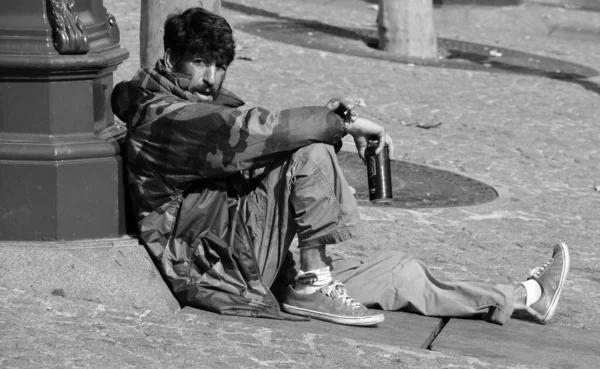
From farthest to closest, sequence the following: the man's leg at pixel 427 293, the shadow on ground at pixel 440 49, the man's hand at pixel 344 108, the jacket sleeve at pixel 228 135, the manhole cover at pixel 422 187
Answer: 1. the shadow on ground at pixel 440 49
2. the manhole cover at pixel 422 187
3. the man's leg at pixel 427 293
4. the man's hand at pixel 344 108
5. the jacket sleeve at pixel 228 135

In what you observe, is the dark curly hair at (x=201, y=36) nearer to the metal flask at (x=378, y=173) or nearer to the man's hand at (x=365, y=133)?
the man's hand at (x=365, y=133)

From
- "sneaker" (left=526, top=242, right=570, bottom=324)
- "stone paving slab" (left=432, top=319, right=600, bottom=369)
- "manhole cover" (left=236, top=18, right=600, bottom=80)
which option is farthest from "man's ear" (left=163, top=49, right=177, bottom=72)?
"manhole cover" (left=236, top=18, right=600, bottom=80)

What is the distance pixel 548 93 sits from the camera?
10.8m

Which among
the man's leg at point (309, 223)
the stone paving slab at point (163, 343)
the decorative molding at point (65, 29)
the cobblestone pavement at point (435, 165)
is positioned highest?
the decorative molding at point (65, 29)

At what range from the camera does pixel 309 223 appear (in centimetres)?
418

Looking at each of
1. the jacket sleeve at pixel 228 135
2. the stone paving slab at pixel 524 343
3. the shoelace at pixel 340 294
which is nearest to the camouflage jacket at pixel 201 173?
the jacket sleeve at pixel 228 135

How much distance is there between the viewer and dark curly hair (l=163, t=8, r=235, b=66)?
433 centimetres

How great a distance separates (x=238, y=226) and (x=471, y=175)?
364cm

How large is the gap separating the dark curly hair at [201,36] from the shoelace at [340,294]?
920 millimetres

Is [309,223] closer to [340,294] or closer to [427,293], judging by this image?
[340,294]

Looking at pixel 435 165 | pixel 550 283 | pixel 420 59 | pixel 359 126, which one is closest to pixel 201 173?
pixel 359 126

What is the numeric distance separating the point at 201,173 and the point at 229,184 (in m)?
0.18

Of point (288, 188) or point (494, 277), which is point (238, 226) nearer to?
point (288, 188)

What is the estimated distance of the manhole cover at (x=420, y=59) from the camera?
1202 cm
